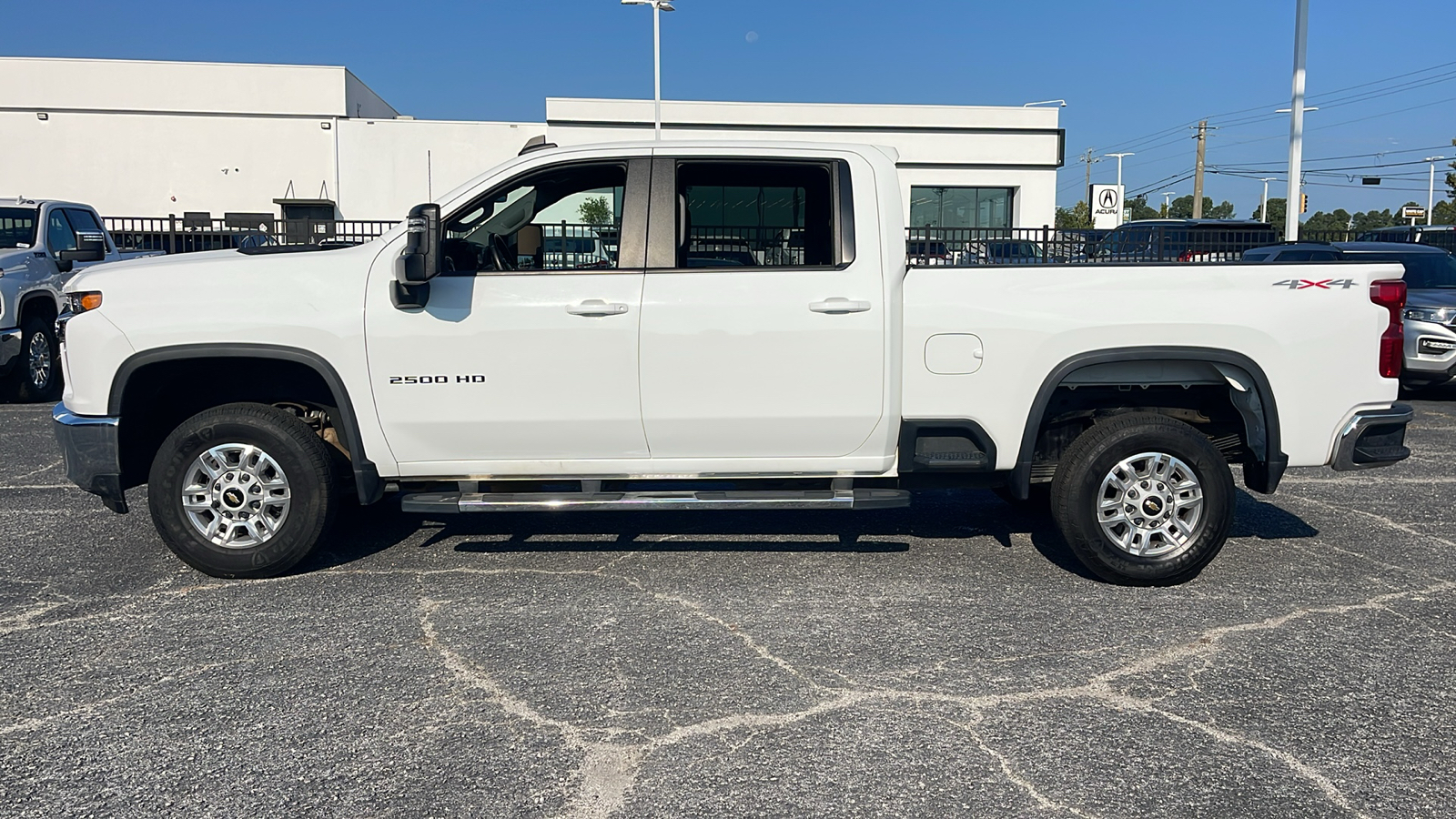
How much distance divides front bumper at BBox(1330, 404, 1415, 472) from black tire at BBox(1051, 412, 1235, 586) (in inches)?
20.9

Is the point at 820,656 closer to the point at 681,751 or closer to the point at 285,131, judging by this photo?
the point at 681,751

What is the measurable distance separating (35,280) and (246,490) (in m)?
7.75

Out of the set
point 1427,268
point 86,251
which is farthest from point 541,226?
point 1427,268

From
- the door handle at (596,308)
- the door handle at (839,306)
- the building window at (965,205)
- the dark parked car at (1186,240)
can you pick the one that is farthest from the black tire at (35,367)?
the building window at (965,205)

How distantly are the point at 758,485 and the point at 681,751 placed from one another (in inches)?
78.0

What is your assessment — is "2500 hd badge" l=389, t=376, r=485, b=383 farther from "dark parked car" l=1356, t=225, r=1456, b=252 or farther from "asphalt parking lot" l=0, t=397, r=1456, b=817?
"dark parked car" l=1356, t=225, r=1456, b=252

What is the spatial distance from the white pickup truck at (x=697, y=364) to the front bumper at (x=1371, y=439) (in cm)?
2

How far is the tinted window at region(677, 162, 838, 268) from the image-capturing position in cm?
Answer: 519

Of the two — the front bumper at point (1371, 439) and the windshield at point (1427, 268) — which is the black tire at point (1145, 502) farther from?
the windshield at point (1427, 268)

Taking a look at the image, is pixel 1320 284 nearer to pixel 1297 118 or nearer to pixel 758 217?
pixel 758 217

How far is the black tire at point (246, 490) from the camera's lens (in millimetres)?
5102

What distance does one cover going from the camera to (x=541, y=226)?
5367 millimetres

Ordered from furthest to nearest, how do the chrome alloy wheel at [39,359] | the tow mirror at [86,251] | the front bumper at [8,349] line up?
the chrome alloy wheel at [39,359]
the front bumper at [8,349]
the tow mirror at [86,251]

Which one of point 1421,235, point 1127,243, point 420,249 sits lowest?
point 420,249
